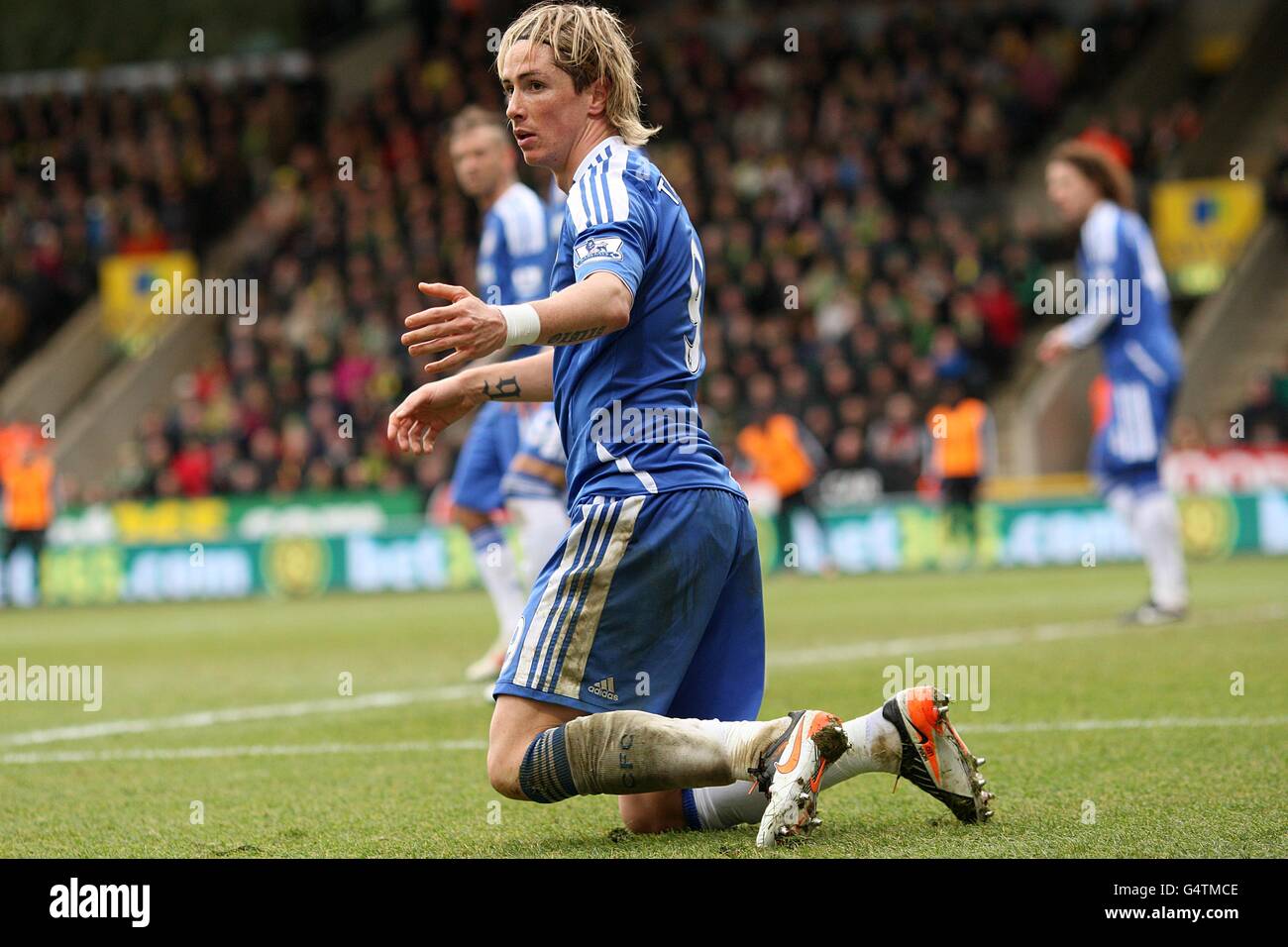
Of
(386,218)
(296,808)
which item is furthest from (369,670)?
(386,218)

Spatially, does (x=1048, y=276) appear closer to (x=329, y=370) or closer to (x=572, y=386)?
(x=329, y=370)

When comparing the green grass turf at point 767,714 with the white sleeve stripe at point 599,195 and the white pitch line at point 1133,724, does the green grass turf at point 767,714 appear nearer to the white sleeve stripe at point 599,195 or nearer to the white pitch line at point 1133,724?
the white pitch line at point 1133,724

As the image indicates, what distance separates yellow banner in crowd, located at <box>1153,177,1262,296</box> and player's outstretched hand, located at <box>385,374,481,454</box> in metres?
18.9

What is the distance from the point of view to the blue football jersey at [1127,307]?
32.6 ft

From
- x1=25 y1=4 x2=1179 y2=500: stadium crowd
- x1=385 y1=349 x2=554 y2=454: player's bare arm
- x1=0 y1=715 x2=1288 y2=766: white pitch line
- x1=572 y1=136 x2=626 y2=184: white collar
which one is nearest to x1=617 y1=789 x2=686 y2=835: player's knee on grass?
x1=385 y1=349 x2=554 y2=454: player's bare arm

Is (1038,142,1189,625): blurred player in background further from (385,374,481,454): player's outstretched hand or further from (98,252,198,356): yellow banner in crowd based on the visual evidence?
(98,252,198,356): yellow banner in crowd

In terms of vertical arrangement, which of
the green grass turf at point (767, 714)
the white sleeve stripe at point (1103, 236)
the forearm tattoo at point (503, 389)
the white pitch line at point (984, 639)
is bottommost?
the green grass turf at point (767, 714)

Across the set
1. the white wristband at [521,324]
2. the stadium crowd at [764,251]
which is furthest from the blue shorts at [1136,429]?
the stadium crowd at [764,251]

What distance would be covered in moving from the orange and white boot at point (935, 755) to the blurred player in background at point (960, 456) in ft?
42.6

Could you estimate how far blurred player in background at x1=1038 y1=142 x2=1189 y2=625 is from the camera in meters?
9.95

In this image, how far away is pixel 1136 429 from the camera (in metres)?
10.0

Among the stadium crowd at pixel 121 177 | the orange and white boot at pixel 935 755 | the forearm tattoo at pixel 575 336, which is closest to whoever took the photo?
the forearm tattoo at pixel 575 336

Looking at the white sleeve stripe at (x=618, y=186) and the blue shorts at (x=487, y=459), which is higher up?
the white sleeve stripe at (x=618, y=186)

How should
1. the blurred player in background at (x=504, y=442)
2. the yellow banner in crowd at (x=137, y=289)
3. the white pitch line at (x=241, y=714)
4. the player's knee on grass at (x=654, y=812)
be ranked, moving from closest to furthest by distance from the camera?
the player's knee on grass at (x=654, y=812), the white pitch line at (x=241, y=714), the blurred player in background at (x=504, y=442), the yellow banner in crowd at (x=137, y=289)
